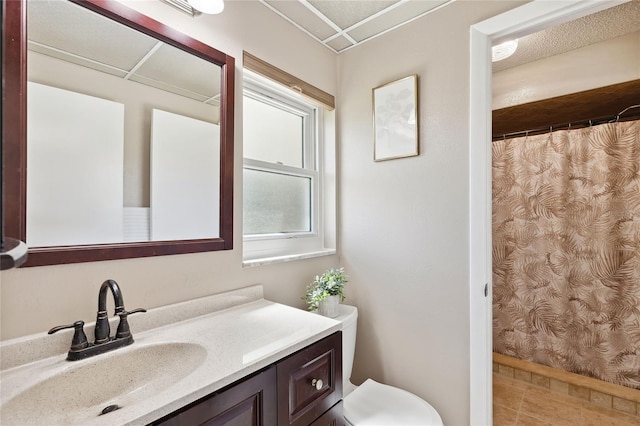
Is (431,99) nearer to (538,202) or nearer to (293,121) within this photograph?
(293,121)

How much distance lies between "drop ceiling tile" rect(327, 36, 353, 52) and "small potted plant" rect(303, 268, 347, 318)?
4.46ft

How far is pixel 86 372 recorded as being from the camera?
78 cm

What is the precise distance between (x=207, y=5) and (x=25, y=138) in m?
0.75

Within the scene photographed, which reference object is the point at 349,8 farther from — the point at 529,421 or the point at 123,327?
the point at 529,421

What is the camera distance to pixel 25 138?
0.81 meters

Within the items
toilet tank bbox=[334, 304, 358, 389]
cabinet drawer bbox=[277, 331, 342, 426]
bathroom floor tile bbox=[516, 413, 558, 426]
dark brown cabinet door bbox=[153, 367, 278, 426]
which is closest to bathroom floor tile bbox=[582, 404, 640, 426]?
bathroom floor tile bbox=[516, 413, 558, 426]

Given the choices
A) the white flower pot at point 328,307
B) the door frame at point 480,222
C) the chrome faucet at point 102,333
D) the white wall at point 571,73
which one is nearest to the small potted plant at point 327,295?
the white flower pot at point 328,307

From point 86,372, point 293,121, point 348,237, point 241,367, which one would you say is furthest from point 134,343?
point 293,121

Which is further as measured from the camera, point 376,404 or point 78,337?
point 376,404

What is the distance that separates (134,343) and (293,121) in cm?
139

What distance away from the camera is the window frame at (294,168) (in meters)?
1.50

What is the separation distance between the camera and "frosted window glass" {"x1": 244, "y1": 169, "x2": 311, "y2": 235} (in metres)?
1.52

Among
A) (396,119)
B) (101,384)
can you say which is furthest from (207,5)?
(101,384)

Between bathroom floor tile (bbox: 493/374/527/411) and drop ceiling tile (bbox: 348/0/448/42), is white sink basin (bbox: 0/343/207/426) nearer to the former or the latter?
drop ceiling tile (bbox: 348/0/448/42)
